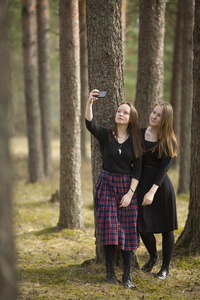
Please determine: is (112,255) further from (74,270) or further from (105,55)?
Result: (105,55)

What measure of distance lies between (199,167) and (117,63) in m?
1.85

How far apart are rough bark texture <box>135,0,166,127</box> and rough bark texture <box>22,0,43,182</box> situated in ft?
17.6

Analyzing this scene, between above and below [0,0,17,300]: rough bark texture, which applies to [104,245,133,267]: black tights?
below

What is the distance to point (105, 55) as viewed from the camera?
4.29 meters

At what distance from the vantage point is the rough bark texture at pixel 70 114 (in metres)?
6.49

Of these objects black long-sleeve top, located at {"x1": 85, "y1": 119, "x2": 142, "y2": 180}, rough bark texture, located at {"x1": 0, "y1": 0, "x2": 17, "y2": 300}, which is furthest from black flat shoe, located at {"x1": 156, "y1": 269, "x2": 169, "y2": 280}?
rough bark texture, located at {"x1": 0, "y1": 0, "x2": 17, "y2": 300}

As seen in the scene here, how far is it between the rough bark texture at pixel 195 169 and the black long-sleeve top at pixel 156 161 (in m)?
0.82

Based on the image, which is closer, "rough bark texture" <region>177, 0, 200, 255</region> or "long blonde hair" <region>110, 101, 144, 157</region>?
"long blonde hair" <region>110, 101, 144, 157</region>

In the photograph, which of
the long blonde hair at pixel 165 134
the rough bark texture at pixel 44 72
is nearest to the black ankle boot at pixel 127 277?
the long blonde hair at pixel 165 134

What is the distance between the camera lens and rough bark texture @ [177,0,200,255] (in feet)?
15.9

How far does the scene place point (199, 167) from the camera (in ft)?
16.2

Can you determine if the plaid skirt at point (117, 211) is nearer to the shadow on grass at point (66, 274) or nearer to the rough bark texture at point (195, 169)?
the shadow on grass at point (66, 274)

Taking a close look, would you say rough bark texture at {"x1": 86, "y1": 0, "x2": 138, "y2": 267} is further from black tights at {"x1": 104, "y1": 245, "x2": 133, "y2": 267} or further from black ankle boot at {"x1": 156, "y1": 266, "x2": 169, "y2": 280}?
black ankle boot at {"x1": 156, "y1": 266, "x2": 169, "y2": 280}

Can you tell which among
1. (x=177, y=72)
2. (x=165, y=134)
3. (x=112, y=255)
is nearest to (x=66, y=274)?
(x=112, y=255)
